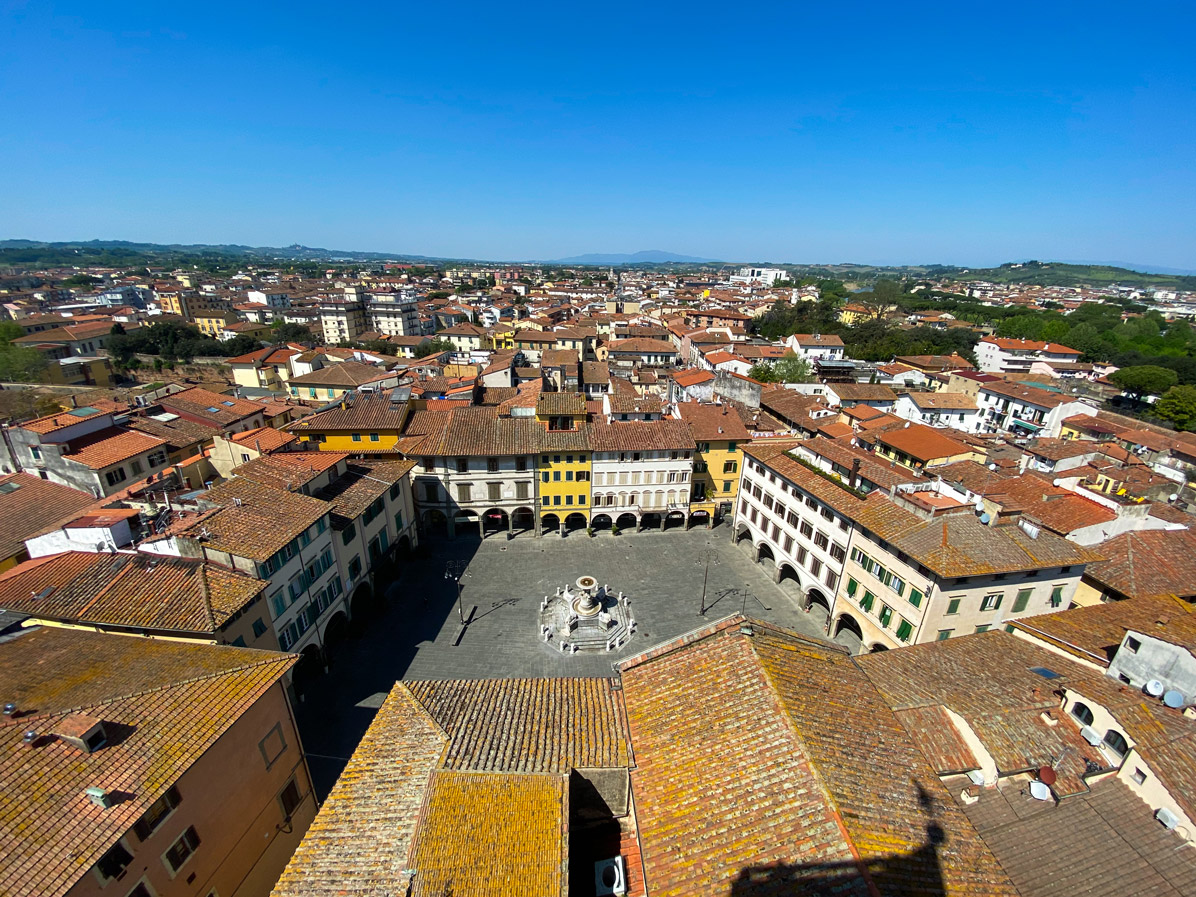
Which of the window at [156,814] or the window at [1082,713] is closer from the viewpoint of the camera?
the window at [156,814]

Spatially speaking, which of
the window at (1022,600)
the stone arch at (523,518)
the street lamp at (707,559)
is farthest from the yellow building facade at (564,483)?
the window at (1022,600)

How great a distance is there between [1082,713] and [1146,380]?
319 ft

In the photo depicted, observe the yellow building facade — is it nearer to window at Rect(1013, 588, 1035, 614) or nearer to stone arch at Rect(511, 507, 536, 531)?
stone arch at Rect(511, 507, 536, 531)

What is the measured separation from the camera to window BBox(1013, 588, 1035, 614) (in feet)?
85.6

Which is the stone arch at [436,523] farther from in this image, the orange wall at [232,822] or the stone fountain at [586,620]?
the orange wall at [232,822]


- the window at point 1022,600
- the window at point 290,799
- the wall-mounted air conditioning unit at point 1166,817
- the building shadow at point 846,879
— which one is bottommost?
the window at point 290,799

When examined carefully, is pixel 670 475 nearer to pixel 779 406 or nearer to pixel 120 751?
pixel 779 406

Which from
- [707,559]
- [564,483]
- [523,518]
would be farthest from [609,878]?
[523,518]

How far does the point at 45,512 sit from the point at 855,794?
50426 millimetres

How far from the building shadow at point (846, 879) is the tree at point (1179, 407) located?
96.6 metres

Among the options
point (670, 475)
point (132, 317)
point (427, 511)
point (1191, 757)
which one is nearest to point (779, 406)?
point (670, 475)

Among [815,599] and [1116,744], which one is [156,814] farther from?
[815,599]

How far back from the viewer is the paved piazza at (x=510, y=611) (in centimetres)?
2777

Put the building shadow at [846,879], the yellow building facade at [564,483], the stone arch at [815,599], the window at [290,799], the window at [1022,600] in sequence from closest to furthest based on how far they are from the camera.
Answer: the building shadow at [846,879], the window at [290,799], the window at [1022,600], the stone arch at [815,599], the yellow building facade at [564,483]
